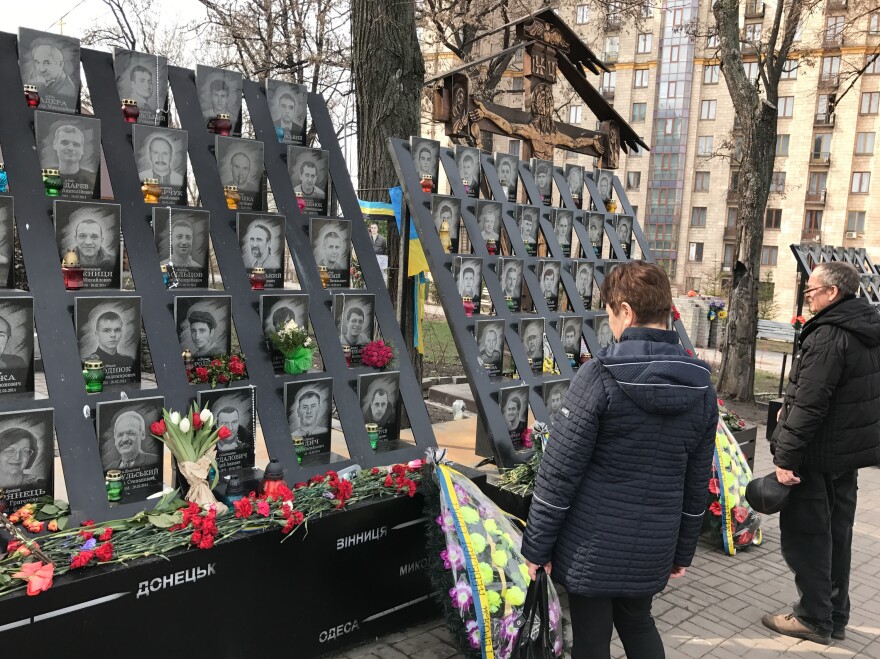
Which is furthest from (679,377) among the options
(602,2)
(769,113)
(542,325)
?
(602,2)

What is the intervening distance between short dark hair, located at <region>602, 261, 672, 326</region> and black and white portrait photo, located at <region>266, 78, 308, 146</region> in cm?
267

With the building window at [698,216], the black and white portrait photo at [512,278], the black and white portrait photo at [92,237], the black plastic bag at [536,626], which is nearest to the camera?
the black plastic bag at [536,626]

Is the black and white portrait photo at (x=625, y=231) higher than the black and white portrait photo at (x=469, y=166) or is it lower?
lower

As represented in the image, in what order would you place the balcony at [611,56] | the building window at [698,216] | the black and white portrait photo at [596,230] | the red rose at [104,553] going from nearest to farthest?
the red rose at [104,553]
the black and white portrait photo at [596,230]
the building window at [698,216]
the balcony at [611,56]

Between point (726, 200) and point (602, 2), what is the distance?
35046 mm

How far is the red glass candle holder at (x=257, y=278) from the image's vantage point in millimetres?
4168

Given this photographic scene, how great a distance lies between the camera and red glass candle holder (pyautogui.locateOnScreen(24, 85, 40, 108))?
3.53m

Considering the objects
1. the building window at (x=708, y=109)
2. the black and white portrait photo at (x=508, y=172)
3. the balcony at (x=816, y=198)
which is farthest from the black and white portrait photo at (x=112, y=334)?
the building window at (x=708, y=109)

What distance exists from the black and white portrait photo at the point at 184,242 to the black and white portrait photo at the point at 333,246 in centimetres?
73

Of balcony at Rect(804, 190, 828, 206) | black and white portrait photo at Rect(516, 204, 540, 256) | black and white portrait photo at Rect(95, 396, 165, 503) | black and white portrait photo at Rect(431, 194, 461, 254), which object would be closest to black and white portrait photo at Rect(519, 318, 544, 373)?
black and white portrait photo at Rect(516, 204, 540, 256)

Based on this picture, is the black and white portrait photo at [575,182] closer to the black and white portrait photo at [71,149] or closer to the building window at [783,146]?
the black and white portrait photo at [71,149]

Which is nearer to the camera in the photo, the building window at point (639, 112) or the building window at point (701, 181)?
the building window at point (701, 181)

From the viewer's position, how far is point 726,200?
1747 inches

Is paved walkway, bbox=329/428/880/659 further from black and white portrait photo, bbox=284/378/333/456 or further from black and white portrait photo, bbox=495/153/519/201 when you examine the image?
black and white portrait photo, bbox=495/153/519/201
